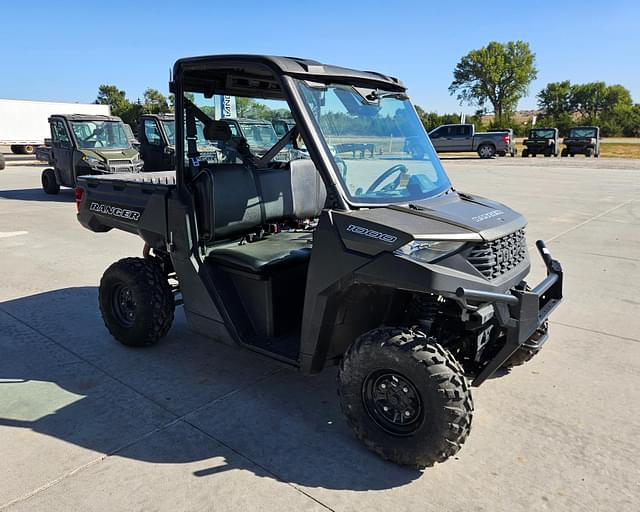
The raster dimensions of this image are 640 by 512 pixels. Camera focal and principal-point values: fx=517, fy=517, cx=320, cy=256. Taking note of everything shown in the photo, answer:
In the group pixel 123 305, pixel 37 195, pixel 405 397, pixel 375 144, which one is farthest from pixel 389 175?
pixel 37 195

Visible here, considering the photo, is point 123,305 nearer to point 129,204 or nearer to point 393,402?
point 129,204

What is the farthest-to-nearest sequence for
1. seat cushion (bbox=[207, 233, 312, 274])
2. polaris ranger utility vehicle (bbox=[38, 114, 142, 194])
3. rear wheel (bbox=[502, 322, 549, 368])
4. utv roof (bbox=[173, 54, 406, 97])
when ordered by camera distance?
polaris ranger utility vehicle (bbox=[38, 114, 142, 194]) < seat cushion (bbox=[207, 233, 312, 274]) < rear wheel (bbox=[502, 322, 549, 368]) < utv roof (bbox=[173, 54, 406, 97])

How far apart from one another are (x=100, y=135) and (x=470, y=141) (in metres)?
21.7

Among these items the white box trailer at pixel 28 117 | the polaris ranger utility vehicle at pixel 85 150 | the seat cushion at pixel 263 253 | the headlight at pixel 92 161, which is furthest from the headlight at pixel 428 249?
the white box trailer at pixel 28 117

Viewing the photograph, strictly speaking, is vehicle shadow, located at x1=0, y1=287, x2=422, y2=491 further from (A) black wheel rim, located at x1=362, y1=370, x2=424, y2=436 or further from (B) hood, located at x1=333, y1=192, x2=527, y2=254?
(B) hood, located at x1=333, y1=192, x2=527, y2=254

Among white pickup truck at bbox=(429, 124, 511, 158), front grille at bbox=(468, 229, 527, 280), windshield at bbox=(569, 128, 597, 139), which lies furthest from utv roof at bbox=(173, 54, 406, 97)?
windshield at bbox=(569, 128, 597, 139)

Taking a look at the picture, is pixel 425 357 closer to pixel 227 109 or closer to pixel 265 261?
pixel 265 261

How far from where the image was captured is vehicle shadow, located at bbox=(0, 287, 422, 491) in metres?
2.73

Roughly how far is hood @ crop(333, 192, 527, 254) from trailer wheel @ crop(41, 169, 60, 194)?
1351 centimetres

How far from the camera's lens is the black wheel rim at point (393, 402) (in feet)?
8.53

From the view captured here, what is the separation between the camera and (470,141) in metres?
29.5

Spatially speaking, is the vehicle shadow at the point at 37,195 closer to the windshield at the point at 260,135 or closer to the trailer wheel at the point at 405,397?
the windshield at the point at 260,135

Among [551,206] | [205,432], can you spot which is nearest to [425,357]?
[205,432]

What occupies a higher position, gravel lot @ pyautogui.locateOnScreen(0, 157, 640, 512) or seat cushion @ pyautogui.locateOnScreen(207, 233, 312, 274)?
seat cushion @ pyautogui.locateOnScreen(207, 233, 312, 274)
